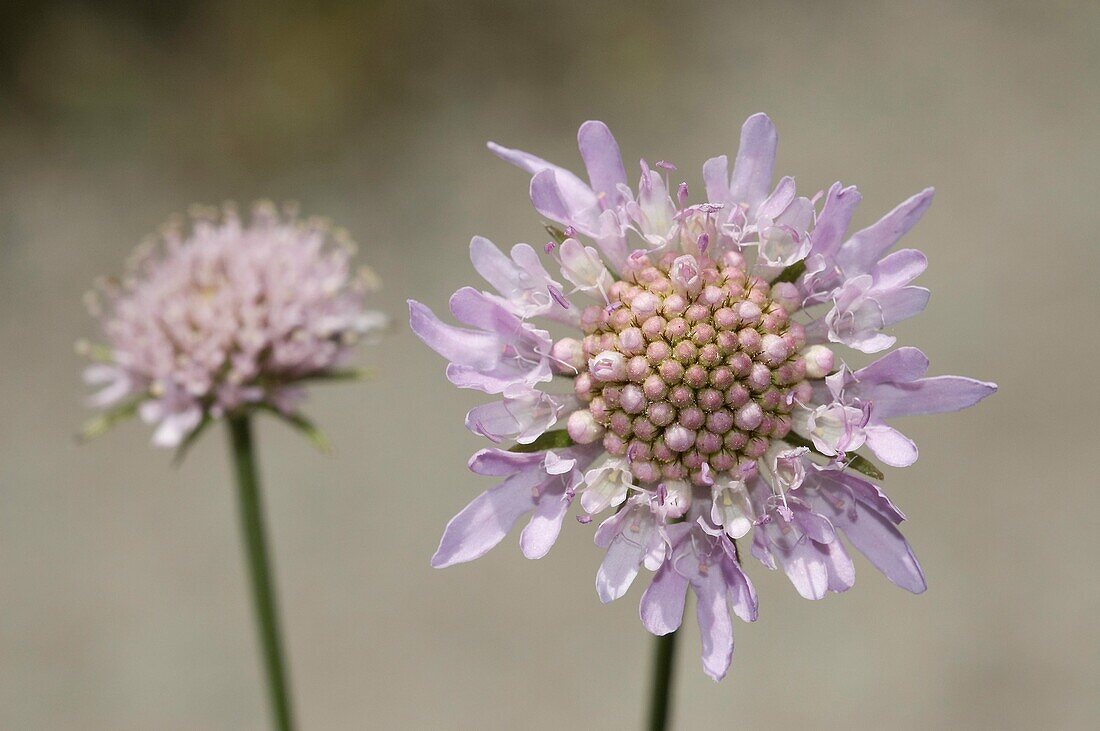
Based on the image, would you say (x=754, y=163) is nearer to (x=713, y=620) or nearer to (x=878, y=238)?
(x=878, y=238)

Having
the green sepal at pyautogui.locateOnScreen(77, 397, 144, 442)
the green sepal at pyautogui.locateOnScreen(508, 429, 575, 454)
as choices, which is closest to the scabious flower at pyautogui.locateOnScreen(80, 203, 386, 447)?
the green sepal at pyautogui.locateOnScreen(77, 397, 144, 442)

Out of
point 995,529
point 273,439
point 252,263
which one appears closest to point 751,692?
point 995,529

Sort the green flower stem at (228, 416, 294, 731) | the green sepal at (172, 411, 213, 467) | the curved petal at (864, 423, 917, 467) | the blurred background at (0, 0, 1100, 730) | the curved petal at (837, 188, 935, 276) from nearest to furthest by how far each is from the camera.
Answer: the curved petal at (864, 423, 917, 467) < the curved petal at (837, 188, 935, 276) < the green flower stem at (228, 416, 294, 731) < the green sepal at (172, 411, 213, 467) < the blurred background at (0, 0, 1100, 730)

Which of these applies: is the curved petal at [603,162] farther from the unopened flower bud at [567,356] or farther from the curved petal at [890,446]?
the curved petal at [890,446]

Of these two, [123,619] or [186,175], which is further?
[186,175]

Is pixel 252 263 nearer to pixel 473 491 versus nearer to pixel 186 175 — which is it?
pixel 473 491

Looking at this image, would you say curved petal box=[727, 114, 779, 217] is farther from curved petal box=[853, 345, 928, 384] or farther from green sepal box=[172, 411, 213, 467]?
green sepal box=[172, 411, 213, 467]

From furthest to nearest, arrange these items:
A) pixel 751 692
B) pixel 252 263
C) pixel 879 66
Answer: pixel 879 66
pixel 751 692
pixel 252 263
